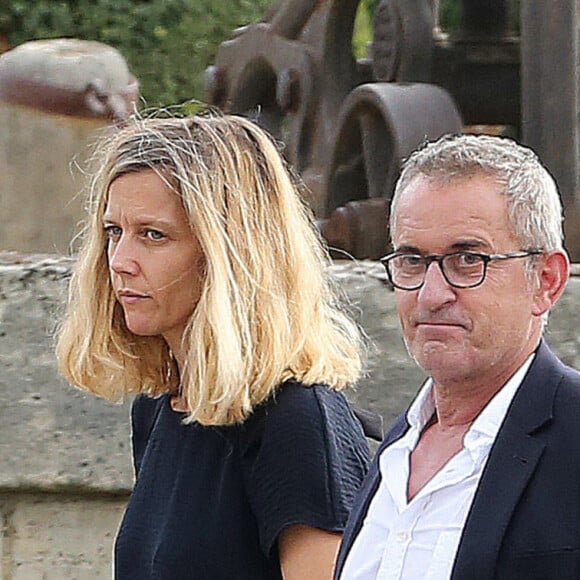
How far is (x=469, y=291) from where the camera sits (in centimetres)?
210

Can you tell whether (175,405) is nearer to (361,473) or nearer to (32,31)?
(361,473)

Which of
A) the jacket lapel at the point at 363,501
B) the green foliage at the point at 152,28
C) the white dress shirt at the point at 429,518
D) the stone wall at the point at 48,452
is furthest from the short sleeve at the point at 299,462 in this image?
the green foliage at the point at 152,28

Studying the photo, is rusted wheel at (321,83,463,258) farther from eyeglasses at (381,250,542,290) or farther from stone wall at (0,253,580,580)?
eyeglasses at (381,250,542,290)

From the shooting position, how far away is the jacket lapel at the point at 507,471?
79.4 inches

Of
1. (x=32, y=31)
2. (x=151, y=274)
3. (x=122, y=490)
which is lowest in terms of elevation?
(x=32, y=31)

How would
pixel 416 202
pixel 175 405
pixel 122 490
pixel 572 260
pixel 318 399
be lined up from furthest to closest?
1. pixel 572 260
2. pixel 122 490
3. pixel 175 405
4. pixel 318 399
5. pixel 416 202

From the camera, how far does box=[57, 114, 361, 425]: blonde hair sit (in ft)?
8.59

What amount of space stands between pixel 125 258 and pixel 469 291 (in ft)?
2.45

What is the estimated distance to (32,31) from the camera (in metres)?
10.2

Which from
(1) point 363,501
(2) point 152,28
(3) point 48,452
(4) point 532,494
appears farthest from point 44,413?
(2) point 152,28

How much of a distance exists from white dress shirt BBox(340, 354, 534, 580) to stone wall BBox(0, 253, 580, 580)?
4.33 ft

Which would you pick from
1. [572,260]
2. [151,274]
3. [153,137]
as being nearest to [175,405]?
[151,274]

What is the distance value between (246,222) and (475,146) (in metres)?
0.57

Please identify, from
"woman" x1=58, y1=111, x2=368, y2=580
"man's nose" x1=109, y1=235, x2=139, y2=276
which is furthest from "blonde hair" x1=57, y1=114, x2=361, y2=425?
"man's nose" x1=109, y1=235, x2=139, y2=276
